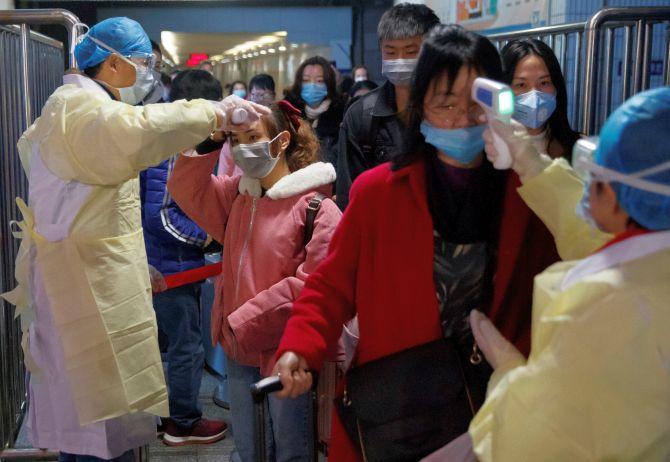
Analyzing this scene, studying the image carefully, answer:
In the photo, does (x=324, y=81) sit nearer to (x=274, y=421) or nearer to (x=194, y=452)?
(x=194, y=452)

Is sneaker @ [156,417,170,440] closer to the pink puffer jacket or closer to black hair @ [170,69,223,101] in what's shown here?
the pink puffer jacket

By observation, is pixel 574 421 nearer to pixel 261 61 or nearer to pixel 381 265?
pixel 381 265

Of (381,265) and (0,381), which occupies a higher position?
(381,265)

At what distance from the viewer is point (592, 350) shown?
4.59 feet

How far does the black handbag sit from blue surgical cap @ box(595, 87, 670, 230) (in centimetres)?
61

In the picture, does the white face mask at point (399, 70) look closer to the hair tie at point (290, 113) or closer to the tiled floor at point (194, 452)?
the hair tie at point (290, 113)

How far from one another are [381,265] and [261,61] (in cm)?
1234

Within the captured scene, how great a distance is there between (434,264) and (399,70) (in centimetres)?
157

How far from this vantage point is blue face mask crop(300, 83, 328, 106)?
207 inches

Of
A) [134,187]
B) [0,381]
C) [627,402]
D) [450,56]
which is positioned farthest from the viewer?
[0,381]

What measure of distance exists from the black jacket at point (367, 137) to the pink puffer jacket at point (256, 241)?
Answer: 32 cm

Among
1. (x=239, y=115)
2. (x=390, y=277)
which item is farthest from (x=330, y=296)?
(x=239, y=115)

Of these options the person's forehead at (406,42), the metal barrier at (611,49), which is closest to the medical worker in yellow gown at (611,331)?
the person's forehead at (406,42)

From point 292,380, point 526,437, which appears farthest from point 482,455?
point 292,380
